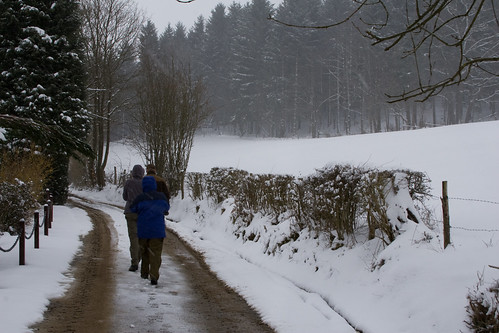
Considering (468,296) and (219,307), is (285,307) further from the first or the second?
(468,296)

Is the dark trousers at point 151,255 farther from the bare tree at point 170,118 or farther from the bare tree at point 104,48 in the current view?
the bare tree at point 104,48

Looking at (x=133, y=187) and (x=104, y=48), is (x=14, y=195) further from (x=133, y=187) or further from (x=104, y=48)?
(x=104, y=48)

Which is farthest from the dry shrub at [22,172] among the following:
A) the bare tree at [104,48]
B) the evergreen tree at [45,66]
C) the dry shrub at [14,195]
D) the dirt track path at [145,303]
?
the bare tree at [104,48]

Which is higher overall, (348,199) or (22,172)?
(22,172)

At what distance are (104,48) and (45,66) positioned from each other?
11980 millimetres

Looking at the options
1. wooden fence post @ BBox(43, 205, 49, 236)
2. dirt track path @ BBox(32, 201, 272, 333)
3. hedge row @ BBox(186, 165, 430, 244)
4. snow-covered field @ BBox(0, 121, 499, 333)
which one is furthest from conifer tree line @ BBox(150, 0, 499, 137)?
dirt track path @ BBox(32, 201, 272, 333)

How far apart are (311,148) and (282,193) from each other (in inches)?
1001

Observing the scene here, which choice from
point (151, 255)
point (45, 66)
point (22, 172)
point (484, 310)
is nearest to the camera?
point (484, 310)

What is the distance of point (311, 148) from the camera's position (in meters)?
36.2

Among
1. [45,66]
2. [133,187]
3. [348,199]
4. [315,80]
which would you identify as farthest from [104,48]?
[315,80]

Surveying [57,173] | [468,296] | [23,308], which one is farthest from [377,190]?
[57,173]

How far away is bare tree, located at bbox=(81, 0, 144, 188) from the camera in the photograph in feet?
109

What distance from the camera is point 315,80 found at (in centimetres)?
6366

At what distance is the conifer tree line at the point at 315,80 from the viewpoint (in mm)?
52531
